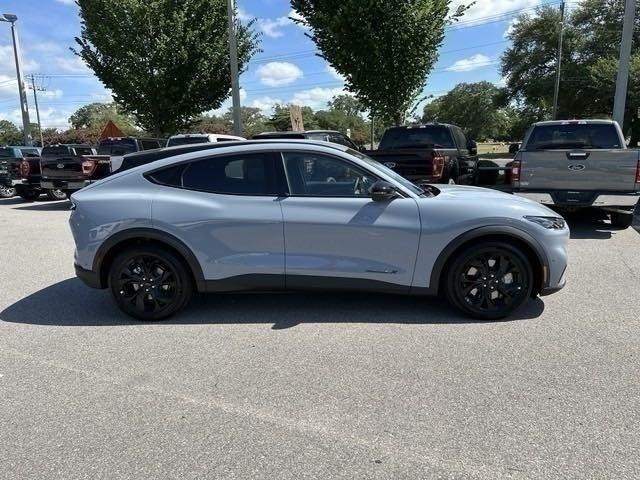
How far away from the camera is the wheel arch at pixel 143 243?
4715 millimetres

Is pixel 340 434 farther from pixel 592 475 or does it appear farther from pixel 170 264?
pixel 170 264

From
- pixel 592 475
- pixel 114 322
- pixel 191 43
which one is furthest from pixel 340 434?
pixel 191 43

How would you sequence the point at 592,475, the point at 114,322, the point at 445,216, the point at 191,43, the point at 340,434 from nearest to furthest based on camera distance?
the point at 592,475 → the point at 340,434 → the point at 445,216 → the point at 114,322 → the point at 191,43

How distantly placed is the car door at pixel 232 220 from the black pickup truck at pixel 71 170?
9.68 meters

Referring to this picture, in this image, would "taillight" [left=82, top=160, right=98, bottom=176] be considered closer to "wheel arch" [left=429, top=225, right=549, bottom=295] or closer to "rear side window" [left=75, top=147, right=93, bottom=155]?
"rear side window" [left=75, top=147, right=93, bottom=155]

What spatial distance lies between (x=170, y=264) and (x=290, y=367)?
1.67 meters

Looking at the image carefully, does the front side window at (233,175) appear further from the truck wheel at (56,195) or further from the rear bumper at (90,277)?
the truck wheel at (56,195)

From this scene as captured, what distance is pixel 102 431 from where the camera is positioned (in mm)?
3047

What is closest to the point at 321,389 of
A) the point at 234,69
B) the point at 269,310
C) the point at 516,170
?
the point at 269,310

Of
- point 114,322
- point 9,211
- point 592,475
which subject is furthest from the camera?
point 9,211

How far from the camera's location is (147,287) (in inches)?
191

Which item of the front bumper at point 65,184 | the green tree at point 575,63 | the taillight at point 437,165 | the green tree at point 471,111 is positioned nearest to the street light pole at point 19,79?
the front bumper at point 65,184

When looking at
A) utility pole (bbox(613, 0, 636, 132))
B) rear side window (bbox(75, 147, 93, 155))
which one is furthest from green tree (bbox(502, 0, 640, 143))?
rear side window (bbox(75, 147, 93, 155))

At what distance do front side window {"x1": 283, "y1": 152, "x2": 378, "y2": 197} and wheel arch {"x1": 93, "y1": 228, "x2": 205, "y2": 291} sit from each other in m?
1.13
